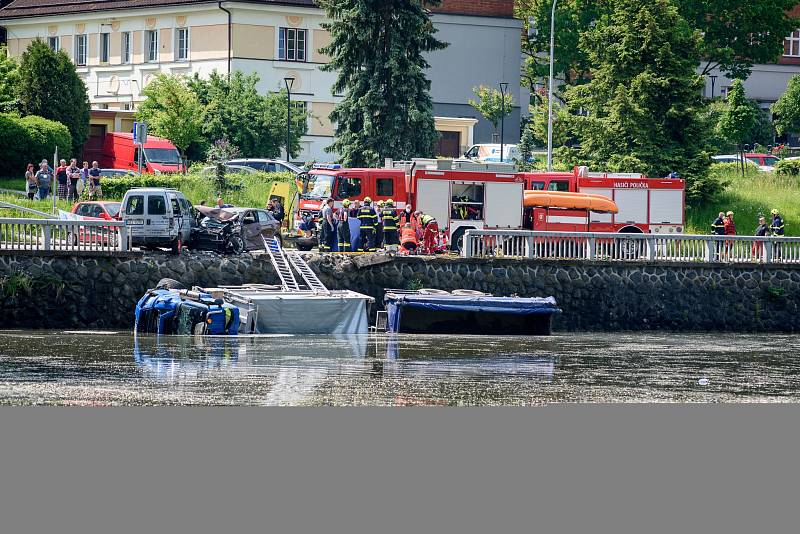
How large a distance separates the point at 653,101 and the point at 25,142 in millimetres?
20566

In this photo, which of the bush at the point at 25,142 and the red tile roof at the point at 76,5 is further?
the red tile roof at the point at 76,5

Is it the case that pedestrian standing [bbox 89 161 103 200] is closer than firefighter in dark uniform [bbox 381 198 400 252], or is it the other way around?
firefighter in dark uniform [bbox 381 198 400 252]

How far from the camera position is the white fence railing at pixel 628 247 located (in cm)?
3931

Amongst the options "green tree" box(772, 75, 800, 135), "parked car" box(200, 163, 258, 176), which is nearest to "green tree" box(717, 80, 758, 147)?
"green tree" box(772, 75, 800, 135)

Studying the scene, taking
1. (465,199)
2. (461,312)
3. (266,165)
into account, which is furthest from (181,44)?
(461,312)

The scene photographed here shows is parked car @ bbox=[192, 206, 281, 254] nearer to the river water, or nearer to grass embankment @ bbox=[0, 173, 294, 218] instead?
the river water

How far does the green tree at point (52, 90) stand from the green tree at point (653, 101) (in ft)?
61.2

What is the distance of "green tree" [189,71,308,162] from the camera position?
6406 centimetres

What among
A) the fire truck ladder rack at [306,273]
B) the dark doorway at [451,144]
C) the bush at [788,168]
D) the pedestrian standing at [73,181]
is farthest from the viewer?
the dark doorway at [451,144]

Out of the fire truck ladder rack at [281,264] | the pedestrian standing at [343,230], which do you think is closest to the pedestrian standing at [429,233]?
the pedestrian standing at [343,230]

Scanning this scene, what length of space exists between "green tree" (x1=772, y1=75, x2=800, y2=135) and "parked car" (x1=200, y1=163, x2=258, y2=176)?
112ft

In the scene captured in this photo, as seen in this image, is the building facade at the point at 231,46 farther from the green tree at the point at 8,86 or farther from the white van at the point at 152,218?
the white van at the point at 152,218

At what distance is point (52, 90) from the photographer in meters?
59.2

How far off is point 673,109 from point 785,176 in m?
6.66
